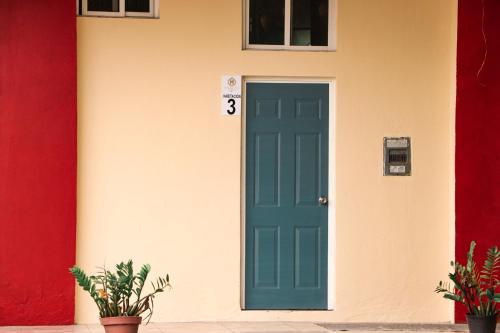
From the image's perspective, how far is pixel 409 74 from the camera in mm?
11375

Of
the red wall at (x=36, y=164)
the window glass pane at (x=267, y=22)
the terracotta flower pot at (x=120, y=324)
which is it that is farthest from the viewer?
the window glass pane at (x=267, y=22)

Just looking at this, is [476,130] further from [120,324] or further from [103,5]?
[120,324]

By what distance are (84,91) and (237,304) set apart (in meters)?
2.76

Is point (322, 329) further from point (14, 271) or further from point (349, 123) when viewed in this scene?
point (14, 271)

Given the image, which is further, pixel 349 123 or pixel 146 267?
pixel 349 123

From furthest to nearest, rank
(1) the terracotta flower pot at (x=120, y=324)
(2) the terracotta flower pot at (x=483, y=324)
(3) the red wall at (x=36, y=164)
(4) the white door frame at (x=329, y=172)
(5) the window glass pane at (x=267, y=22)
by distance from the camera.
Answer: (5) the window glass pane at (x=267, y=22)
(4) the white door frame at (x=329, y=172)
(3) the red wall at (x=36, y=164)
(2) the terracotta flower pot at (x=483, y=324)
(1) the terracotta flower pot at (x=120, y=324)

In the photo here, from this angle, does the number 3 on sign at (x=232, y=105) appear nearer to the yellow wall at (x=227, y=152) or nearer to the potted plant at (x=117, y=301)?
the yellow wall at (x=227, y=152)

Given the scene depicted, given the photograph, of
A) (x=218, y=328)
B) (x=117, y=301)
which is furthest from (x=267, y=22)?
(x=117, y=301)

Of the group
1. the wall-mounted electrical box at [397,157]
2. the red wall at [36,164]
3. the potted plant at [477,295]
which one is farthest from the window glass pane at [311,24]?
the potted plant at [477,295]

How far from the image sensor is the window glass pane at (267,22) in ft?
37.1

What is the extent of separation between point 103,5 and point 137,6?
36cm

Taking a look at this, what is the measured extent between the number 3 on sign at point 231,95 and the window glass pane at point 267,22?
0.50 m

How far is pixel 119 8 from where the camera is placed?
1112cm

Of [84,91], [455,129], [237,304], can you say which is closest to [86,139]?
[84,91]
